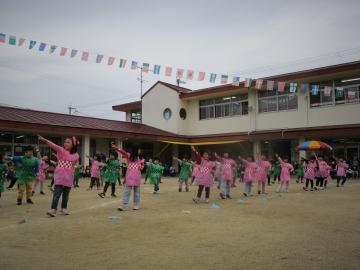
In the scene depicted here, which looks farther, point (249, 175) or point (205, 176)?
point (249, 175)

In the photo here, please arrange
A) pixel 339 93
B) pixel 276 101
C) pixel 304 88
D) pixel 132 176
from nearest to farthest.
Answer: pixel 132 176 < pixel 304 88 < pixel 339 93 < pixel 276 101

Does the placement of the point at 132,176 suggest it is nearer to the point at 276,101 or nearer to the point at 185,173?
the point at 185,173

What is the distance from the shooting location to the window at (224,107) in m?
28.8

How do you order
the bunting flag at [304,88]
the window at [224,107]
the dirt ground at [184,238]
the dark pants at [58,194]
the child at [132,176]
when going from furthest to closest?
the window at [224,107]
the bunting flag at [304,88]
the child at [132,176]
the dark pants at [58,194]
the dirt ground at [184,238]

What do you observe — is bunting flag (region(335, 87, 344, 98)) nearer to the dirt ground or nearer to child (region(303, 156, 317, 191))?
child (region(303, 156, 317, 191))

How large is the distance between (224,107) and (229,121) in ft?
4.42

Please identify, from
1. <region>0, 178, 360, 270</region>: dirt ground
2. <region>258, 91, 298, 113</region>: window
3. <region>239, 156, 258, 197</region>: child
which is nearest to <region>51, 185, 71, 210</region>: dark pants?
<region>0, 178, 360, 270</region>: dirt ground

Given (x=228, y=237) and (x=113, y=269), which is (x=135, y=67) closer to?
(x=228, y=237)

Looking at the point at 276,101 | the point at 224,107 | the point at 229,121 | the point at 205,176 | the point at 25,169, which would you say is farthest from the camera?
the point at 224,107

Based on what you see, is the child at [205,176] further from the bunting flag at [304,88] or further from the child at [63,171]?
the bunting flag at [304,88]

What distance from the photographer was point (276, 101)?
87.8ft

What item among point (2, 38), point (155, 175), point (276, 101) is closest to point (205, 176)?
point (155, 175)

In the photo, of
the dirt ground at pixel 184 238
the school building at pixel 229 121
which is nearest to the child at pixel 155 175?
the dirt ground at pixel 184 238

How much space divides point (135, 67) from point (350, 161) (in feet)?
54.5
